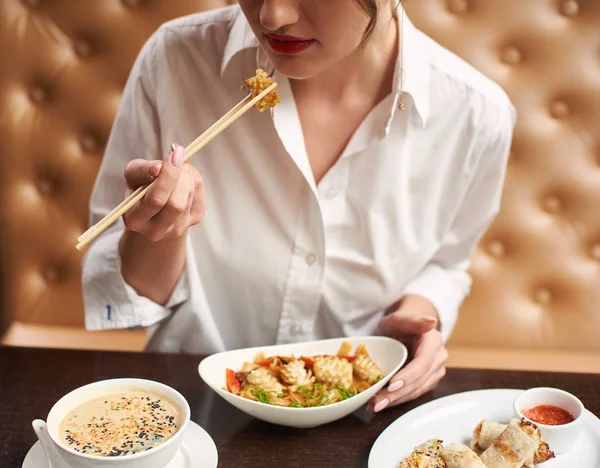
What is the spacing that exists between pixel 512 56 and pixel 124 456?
Answer: 5.63 feet

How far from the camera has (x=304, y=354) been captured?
4.64 ft

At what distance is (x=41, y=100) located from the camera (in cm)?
225

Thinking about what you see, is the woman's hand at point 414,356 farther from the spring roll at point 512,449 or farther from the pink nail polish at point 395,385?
the spring roll at point 512,449

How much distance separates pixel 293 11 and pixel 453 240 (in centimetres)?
83

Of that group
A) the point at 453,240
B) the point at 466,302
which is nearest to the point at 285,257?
the point at 453,240

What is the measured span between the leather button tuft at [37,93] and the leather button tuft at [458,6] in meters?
1.32

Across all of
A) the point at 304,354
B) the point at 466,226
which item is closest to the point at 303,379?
the point at 304,354

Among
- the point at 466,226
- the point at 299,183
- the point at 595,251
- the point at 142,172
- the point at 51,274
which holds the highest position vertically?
the point at 142,172

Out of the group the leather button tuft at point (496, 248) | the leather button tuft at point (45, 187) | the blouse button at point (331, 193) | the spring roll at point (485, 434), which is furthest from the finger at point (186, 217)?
the leather button tuft at point (496, 248)

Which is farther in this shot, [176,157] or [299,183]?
[299,183]

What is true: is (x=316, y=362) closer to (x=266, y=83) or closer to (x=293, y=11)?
(x=266, y=83)

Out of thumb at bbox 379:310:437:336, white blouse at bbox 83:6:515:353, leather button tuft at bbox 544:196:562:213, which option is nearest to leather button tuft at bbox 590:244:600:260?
leather button tuft at bbox 544:196:562:213

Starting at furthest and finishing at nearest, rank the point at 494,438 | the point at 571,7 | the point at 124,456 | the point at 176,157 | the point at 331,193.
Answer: the point at 571,7 → the point at 331,193 → the point at 494,438 → the point at 176,157 → the point at 124,456

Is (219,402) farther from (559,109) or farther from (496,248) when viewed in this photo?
(559,109)
